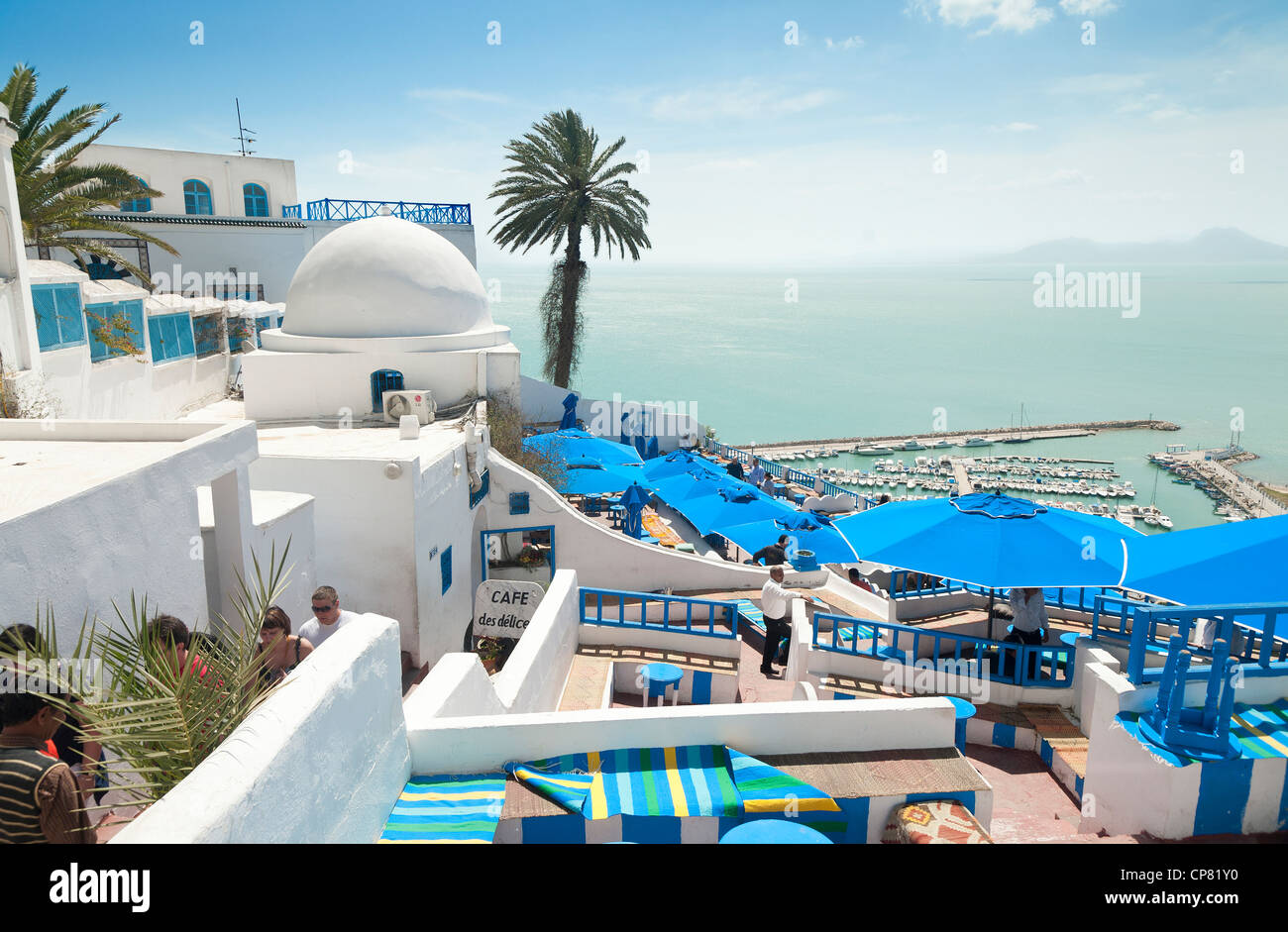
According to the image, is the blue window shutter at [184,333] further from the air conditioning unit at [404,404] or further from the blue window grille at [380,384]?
the air conditioning unit at [404,404]

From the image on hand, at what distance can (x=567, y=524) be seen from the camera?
1496cm

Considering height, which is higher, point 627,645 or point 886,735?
point 886,735

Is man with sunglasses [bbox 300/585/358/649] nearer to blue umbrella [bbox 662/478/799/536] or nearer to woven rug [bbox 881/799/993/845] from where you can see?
woven rug [bbox 881/799/993/845]

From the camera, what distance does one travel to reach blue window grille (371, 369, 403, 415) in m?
16.3

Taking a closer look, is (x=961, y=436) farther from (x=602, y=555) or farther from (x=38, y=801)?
(x=38, y=801)

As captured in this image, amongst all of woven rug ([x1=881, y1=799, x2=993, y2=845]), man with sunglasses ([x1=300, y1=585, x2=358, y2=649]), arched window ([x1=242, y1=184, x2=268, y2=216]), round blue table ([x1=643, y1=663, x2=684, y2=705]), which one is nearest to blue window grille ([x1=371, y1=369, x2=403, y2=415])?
round blue table ([x1=643, y1=663, x2=684, y2=705])

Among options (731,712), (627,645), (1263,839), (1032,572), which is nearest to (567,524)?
(627,645)

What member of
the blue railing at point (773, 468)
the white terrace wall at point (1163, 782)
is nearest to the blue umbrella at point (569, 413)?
the blue railing at point (773, 468)

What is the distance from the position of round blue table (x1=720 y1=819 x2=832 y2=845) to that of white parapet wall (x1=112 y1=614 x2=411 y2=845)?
1.80 metres

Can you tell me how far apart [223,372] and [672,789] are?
62.8 feet

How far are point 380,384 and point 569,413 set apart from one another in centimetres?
911
